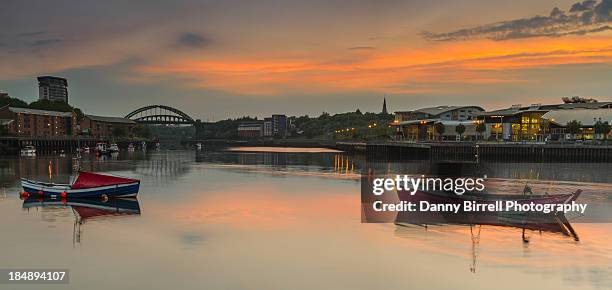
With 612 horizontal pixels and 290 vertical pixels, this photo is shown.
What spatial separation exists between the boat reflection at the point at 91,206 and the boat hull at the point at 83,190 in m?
0.50

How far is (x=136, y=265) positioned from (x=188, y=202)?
2012 cm

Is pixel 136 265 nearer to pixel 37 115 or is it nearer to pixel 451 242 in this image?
pixel 451 242

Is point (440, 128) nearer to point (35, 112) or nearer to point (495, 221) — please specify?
point (495, 221)

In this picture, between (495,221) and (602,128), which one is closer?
(495,221)

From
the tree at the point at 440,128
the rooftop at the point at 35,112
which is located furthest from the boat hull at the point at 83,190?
the rooftop at the point at 35,112

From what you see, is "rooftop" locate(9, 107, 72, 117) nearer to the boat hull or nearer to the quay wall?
the quay wall

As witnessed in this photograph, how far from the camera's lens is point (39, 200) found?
40375 millimetres

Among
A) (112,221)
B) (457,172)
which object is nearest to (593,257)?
(112,221)

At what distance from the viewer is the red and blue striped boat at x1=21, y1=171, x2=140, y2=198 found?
129 ft

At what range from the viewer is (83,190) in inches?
1549

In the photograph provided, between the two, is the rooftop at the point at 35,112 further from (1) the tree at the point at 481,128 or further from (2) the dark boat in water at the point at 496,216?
(2) the dark boat in water at the point at 496,216

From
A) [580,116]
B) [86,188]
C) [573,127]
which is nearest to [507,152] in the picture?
[573,127]

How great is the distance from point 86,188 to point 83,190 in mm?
267

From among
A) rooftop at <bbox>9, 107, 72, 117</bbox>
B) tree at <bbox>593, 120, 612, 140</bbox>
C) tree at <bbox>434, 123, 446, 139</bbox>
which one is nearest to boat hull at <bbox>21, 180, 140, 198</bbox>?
tree at <bbox>434, 123, 446, 139</bbox>
